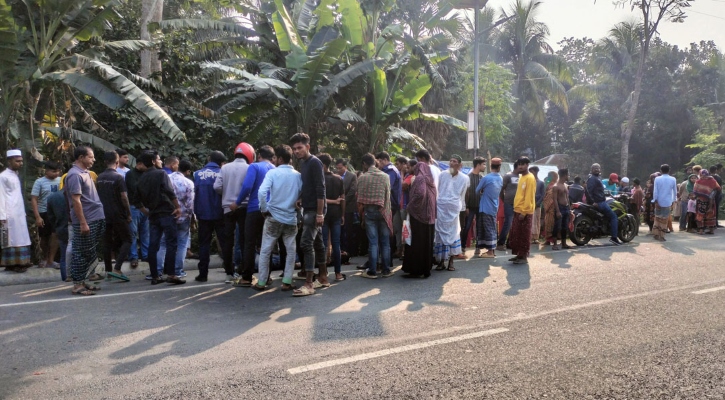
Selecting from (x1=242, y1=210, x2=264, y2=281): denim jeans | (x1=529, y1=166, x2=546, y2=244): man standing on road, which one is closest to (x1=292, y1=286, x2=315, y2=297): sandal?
(x1=242, y1=210, x2=264, y2=281): denim jeans

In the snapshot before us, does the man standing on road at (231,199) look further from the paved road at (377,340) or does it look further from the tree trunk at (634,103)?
the tree trunk at (634,103)

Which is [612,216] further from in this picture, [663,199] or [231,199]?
[231,199]

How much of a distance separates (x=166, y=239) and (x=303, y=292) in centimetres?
207

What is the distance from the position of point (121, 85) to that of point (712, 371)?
30.2 feet

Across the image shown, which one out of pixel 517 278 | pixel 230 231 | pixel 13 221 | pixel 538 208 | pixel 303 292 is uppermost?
pixel 13 221

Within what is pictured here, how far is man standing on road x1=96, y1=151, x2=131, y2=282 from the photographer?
24.0ft

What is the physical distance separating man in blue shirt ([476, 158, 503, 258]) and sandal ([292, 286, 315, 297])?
427cm

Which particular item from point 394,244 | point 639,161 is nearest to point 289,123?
point 394,244

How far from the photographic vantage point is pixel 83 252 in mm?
6414

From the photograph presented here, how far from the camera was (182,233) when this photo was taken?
756 centimetres

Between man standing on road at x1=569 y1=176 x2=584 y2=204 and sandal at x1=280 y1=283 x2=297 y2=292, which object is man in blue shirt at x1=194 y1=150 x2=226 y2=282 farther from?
man standing on road at x1=569 y1=176 x2=584 y2=204

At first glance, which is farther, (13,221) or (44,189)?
(44,189)

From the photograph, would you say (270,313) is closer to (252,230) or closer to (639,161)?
(252,230)

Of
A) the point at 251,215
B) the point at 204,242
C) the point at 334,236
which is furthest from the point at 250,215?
the point at 334,236
